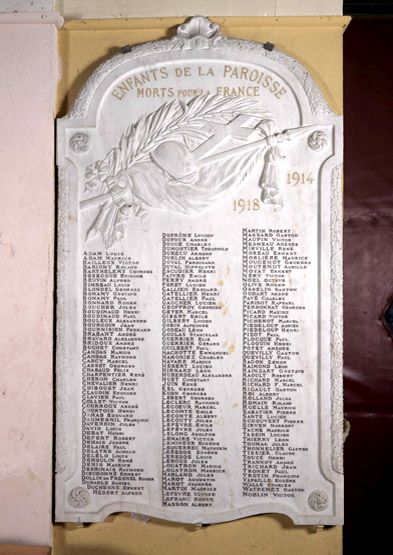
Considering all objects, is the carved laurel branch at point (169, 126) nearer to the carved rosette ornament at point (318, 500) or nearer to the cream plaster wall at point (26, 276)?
the cream plaster wall at point (26, 276)

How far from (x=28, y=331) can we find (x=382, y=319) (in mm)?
1901

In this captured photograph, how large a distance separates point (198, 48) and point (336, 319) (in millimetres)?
1422

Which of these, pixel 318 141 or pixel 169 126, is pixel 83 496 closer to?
pixel 169 126

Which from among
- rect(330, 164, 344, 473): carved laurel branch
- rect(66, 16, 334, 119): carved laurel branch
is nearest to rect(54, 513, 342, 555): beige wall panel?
rect(330, 164, 344, 473): carved laurel branch

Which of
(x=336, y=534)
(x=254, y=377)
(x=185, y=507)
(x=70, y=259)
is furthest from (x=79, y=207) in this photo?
(x=336, y=534)

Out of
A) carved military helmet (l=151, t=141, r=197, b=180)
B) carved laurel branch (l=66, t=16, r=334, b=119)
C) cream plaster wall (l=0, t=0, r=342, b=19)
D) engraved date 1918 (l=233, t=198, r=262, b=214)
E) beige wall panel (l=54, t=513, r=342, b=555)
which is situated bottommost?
beige wall panel (l=54, t=513, r=342, b=555)

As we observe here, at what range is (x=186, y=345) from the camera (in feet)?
7.97

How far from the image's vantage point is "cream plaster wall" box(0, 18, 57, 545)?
2.45m

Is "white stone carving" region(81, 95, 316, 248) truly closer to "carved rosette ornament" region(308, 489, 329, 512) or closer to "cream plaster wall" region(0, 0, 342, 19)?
"cream plaster wall" region(0, 0, 342, 19)

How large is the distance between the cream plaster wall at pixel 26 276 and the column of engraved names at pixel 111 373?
0.19 metres

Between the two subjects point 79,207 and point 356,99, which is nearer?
point 79,207

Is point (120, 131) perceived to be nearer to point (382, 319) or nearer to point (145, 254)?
point (145, 254)

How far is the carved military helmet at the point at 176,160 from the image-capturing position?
243 cm

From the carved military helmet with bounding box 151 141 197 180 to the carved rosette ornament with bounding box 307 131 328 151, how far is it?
55 cm
